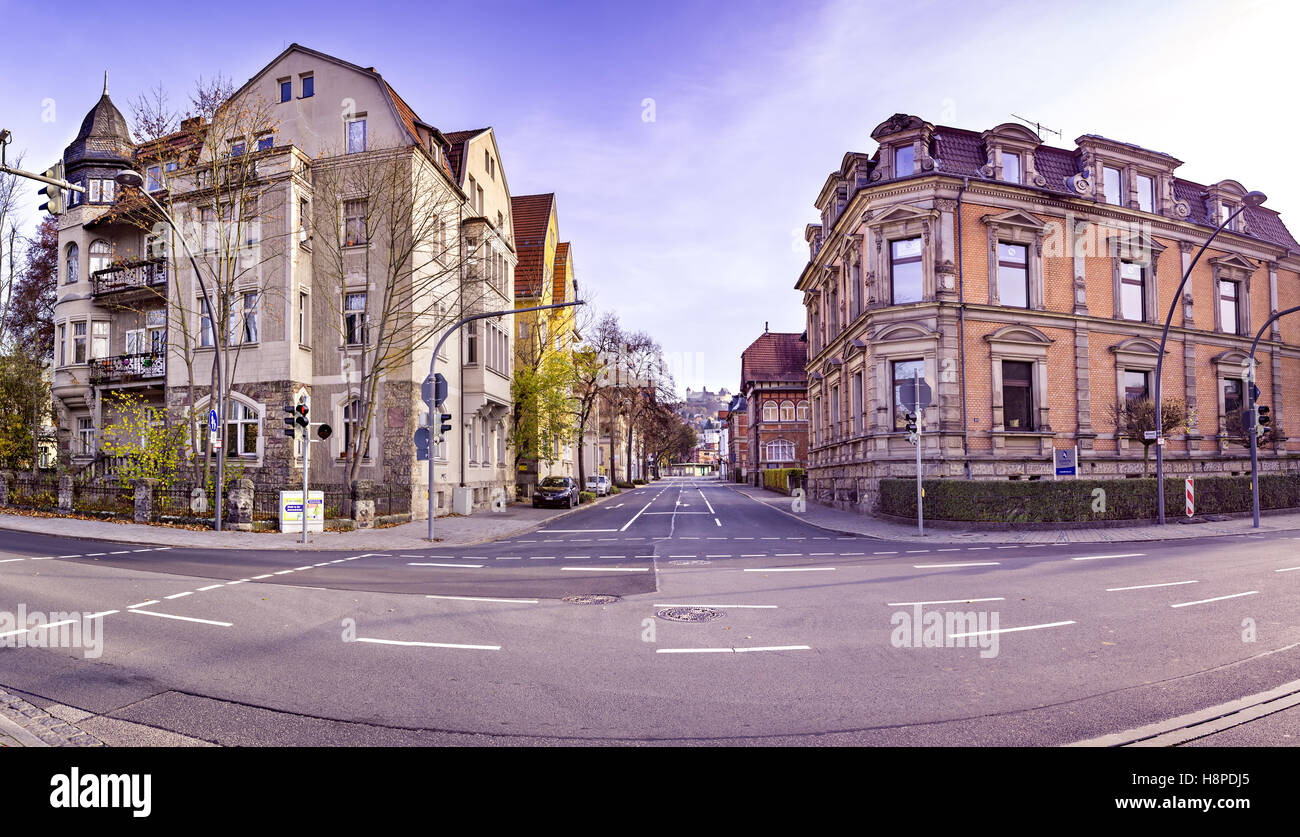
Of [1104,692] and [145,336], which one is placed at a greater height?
[145,336]

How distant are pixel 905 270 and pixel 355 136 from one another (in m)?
22.0

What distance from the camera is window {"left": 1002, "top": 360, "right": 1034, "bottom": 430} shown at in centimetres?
2634

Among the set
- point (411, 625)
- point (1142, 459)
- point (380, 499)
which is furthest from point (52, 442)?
point (1142, 459)

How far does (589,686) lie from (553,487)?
28178mm

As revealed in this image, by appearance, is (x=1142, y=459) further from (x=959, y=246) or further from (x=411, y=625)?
(x=411, y=625)

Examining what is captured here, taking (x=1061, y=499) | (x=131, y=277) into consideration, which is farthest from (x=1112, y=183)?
(x=131, y=277)

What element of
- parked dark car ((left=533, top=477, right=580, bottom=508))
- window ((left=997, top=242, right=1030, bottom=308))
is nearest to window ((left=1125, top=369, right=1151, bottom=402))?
window ((left=997, top=242, right=1030, bottom=308))

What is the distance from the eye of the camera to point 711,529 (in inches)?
868

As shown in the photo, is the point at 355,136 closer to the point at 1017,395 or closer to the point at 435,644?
the point at 435,644

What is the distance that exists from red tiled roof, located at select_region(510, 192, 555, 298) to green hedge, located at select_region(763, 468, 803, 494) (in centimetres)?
2225

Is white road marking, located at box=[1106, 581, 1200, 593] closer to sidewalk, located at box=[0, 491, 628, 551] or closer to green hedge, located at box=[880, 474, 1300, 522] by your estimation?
green hedge, located at box=[880, 474, 1300, 522]

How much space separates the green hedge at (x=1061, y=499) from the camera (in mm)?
20516

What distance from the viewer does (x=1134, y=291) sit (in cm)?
2881

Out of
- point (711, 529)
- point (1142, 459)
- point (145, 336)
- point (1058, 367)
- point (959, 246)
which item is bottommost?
point (711, 529)
